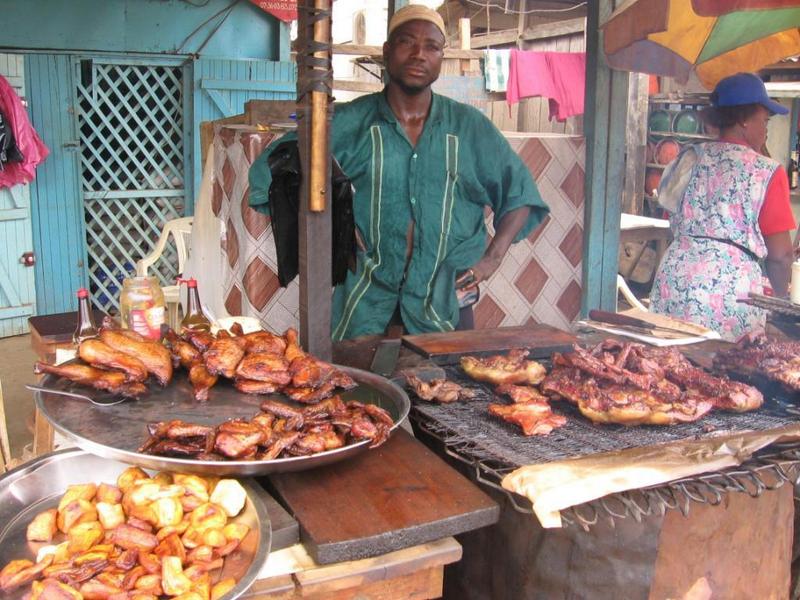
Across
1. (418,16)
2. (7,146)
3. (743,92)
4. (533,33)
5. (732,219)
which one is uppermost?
(533,33)

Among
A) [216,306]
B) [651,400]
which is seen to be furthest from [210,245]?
[651,400]

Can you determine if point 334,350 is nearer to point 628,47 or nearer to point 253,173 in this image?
point 253,173

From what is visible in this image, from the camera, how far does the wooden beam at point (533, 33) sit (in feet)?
34.4

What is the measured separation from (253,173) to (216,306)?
2900mm

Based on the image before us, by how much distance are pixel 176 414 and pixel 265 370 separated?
0.28 meters

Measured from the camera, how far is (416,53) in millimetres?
3400

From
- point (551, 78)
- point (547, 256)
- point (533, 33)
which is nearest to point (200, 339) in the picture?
point (547, 256)

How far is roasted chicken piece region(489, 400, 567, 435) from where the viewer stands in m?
2.13

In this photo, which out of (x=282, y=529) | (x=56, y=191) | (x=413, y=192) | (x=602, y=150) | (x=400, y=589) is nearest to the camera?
(x=282, y=529)

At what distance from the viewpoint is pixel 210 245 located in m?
5.92

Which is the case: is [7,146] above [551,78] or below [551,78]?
below

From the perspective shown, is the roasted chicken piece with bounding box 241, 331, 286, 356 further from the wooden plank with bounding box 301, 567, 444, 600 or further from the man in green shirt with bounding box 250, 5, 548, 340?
the man in green shirt with bounding box 250, 5, 548, 340

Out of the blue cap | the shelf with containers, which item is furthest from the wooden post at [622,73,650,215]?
the blue cap

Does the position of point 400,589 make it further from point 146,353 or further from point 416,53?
point 416,53
